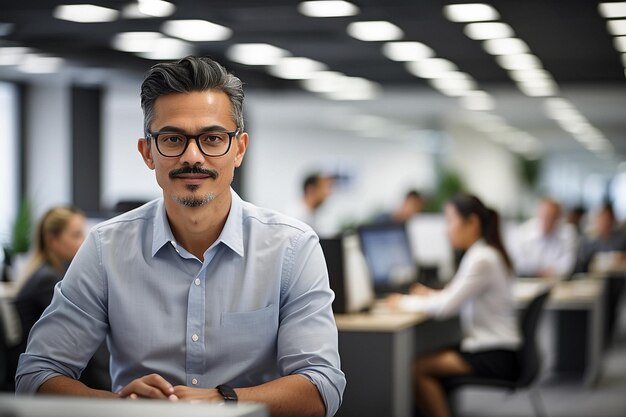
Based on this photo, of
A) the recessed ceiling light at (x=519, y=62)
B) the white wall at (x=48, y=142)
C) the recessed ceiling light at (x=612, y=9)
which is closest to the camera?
the recessed ceiling light at (x=612, y=9)

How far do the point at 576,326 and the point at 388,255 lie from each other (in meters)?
2.46

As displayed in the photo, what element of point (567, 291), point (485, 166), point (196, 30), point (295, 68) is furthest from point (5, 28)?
point (485, 166)

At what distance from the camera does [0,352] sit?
181 inches

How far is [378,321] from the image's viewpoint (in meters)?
4.93

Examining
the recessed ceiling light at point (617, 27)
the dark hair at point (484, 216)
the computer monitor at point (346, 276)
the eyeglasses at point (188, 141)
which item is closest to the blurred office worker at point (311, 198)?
the recessed ceiling light at point (617, 27)

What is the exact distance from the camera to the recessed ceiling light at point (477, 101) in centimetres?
1292

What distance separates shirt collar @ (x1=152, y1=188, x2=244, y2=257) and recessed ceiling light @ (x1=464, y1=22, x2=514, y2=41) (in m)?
6.03

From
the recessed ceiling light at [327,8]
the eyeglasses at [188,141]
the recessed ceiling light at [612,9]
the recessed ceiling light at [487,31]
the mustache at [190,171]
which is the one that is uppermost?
the recessed ceiling light at [327,8]

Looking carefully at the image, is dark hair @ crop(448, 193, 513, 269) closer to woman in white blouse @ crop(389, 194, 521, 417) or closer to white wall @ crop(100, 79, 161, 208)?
woman in white blouse @ crop(389, 194, 521, 417)

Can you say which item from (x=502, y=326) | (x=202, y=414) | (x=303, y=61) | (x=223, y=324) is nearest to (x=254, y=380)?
(x=223, y=324)

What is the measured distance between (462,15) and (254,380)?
19.0 feet

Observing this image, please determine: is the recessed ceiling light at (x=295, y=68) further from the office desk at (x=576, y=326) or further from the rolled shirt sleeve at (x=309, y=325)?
the rolled shirt sleeve at (x=309, y=325)

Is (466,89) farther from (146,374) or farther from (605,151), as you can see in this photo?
(605,151)

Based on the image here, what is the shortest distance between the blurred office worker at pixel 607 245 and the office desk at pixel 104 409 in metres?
8.76
